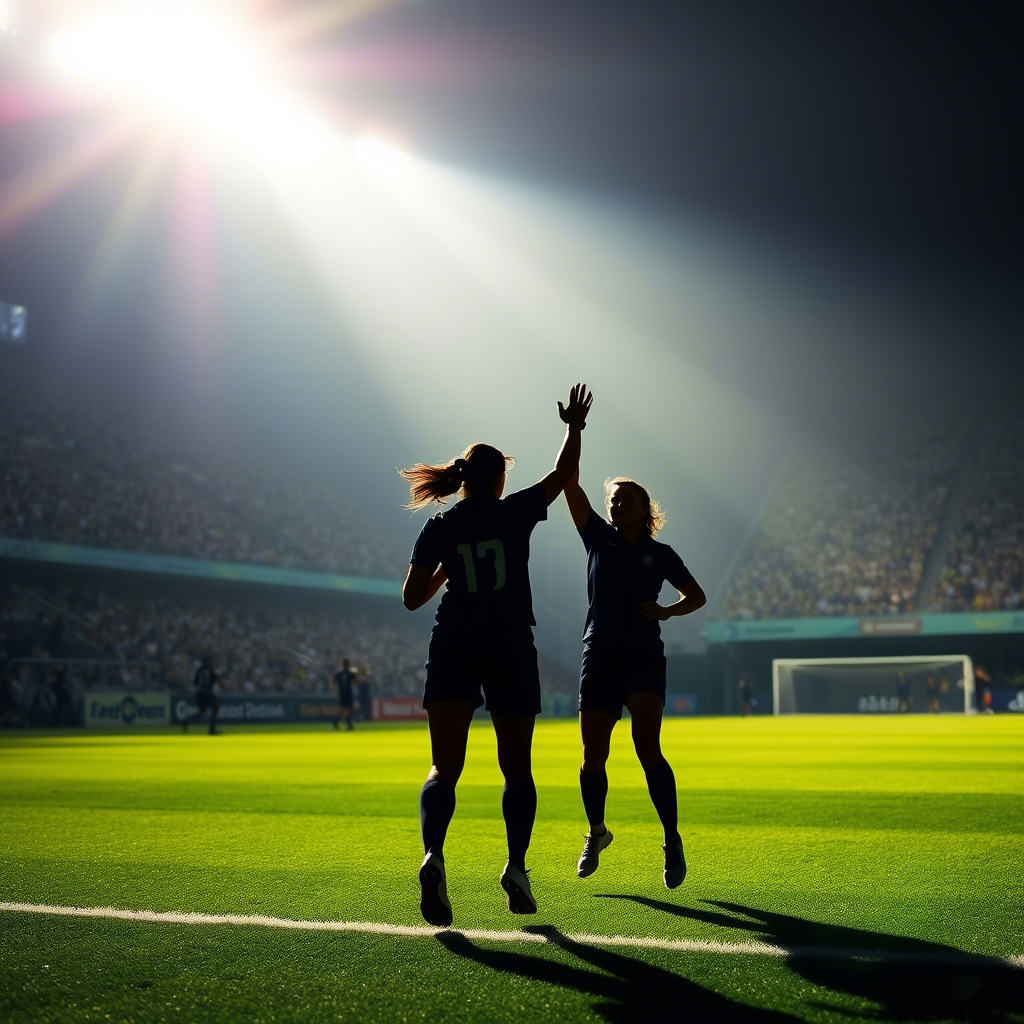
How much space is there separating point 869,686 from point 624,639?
42012mm

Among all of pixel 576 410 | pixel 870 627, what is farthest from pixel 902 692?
pixel 576 410

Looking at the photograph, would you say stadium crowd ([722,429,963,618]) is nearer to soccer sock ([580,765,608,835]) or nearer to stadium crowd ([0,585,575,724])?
stadium crowd ([0,585,575,724])

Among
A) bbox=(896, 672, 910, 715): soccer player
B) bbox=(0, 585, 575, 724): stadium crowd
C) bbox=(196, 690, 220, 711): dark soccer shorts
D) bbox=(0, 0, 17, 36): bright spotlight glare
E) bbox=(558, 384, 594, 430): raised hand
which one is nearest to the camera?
bbox=(558, 384, 594, 430): raised hand

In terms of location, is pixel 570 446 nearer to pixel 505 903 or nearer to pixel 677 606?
pixel 677 606

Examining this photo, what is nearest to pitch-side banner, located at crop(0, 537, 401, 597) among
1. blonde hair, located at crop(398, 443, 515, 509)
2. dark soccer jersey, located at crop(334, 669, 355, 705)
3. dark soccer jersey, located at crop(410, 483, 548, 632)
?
dark soccer jersey, located at crop(334, 669, 355, 705)

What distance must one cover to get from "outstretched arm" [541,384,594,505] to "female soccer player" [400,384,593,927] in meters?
0.02

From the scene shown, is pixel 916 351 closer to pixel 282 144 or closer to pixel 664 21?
pixel 664 21

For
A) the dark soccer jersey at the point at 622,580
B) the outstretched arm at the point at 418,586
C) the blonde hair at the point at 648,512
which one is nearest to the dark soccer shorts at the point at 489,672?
the outstretched arm at the point at 418,586

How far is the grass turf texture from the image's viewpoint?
3395mm

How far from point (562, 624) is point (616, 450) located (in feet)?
30.9

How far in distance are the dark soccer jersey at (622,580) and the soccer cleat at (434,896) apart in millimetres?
1565

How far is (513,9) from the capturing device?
31.2 m

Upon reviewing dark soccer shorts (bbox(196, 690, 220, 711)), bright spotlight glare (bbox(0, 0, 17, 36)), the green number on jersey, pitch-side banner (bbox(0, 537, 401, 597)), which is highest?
bright spotlight glare (bbox(0, 0, 17, 36))

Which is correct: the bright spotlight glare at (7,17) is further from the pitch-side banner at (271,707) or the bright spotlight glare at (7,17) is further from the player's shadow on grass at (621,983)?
the player's shadow on grass at (621,983)
